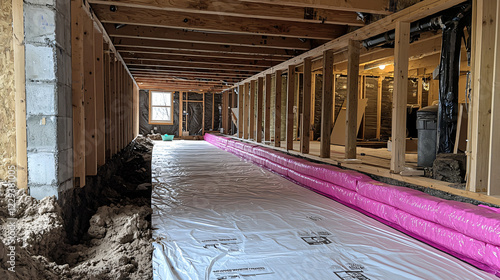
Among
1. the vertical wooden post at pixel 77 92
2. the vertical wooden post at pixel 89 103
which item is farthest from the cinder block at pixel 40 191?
the vertical wooden post at pixel 89 103

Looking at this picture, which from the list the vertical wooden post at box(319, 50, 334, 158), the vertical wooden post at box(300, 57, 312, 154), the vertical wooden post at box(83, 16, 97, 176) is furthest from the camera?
the vertical wooden post at box(300, 57, 312, 154)

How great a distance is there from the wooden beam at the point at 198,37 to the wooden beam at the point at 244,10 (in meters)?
1.27

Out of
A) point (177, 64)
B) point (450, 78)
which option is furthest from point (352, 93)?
point (177, 64)

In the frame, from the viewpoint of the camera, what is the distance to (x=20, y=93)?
2.30 meters

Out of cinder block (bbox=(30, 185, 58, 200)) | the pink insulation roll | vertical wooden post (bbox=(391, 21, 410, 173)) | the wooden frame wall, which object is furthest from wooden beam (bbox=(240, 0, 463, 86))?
cinder block (bbox=(30, 185, 58, 200))

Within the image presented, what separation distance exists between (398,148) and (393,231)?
1236 millimetres

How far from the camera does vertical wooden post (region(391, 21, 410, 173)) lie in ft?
11.3

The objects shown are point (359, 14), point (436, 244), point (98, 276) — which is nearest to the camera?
point (98, 276)

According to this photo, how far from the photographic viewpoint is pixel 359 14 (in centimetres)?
404

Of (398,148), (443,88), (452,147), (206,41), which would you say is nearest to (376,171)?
(398,148)

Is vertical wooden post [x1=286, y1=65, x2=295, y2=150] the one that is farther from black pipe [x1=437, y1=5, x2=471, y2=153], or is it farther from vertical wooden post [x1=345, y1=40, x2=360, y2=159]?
black pipe [x1=437, y1=5, x2=471, y2=153]

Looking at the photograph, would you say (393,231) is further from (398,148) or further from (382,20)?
(382,20)

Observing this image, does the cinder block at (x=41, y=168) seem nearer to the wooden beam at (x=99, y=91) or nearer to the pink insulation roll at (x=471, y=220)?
the wooden beam at (x=99, y=91)

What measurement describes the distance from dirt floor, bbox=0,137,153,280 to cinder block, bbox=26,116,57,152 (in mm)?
350
